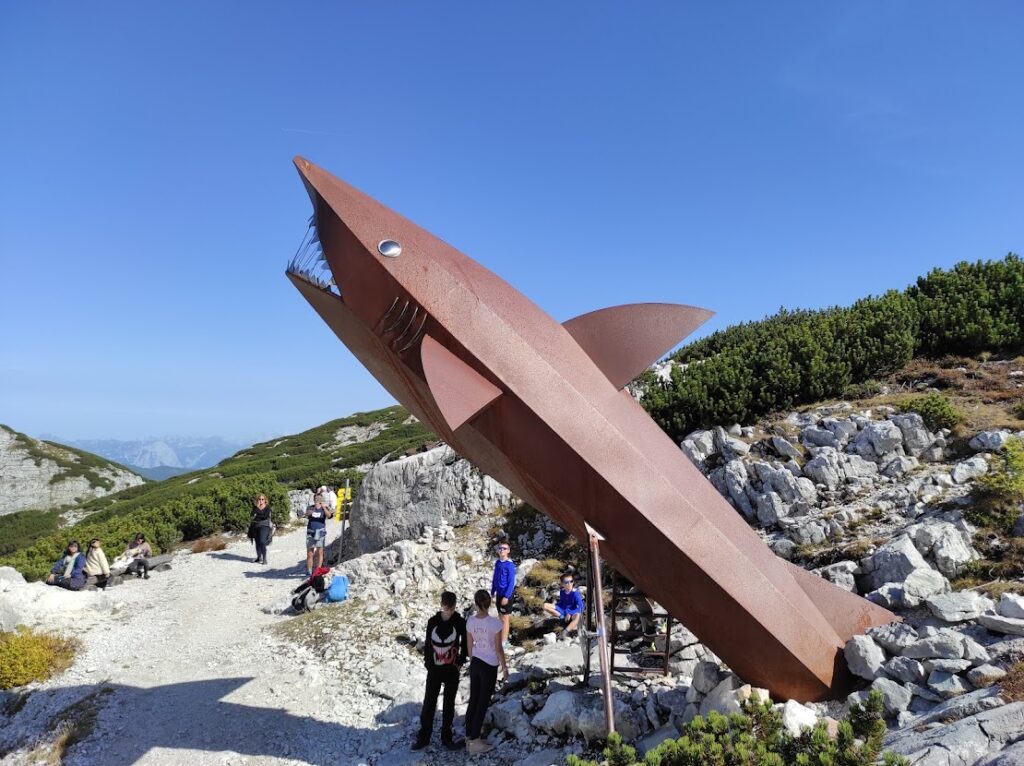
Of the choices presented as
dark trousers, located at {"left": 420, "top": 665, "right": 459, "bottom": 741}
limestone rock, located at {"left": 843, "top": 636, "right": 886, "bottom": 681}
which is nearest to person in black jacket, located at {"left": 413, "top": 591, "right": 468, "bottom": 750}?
dark trousers, located at {"left": 420, "top": 665, "right": 459, "bottom": 741}

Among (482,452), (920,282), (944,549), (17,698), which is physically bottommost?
(17,698)

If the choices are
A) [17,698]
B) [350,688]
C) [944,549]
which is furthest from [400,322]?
[17,698]

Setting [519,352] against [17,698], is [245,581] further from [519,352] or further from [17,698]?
[519,352]

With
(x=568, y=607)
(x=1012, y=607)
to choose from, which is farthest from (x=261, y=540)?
(x=1012, y=607)

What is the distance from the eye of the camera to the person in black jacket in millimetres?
6562

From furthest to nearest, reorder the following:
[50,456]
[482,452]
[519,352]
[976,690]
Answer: [50,456] → [482,452] → [519,352] → [976,690]

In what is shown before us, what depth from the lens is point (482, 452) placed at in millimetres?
6227

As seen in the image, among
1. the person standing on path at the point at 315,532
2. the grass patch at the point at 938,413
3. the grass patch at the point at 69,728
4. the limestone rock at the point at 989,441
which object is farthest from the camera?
the person standing on path at the point at 315,532

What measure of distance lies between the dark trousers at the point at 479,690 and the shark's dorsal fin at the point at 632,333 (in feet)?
10.6

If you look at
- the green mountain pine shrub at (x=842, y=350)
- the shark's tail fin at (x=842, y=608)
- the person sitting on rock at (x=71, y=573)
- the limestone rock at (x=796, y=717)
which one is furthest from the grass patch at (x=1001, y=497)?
the person sitting on rock at (x=71, y=573)

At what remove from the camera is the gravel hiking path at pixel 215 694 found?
701cm

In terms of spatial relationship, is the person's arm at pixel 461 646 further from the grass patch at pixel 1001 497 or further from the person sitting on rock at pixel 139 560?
the person sitting on rock at pixel 139 560

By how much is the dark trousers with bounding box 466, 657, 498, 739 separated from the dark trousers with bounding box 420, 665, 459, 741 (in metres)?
0.25

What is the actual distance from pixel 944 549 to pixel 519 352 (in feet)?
18.4
